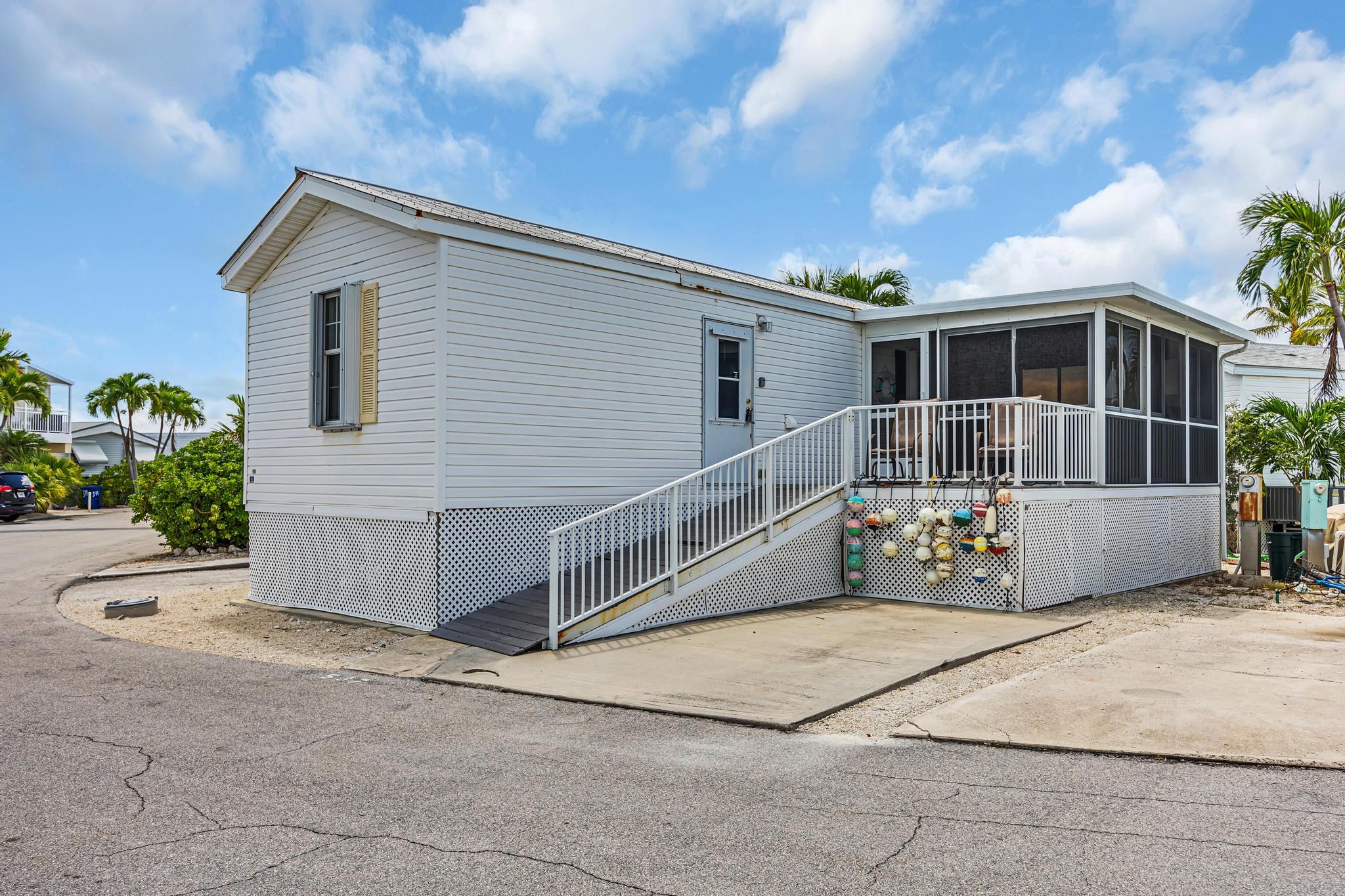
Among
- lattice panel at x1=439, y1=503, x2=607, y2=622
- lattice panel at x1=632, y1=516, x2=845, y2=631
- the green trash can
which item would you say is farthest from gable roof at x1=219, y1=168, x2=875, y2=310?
the green trash can

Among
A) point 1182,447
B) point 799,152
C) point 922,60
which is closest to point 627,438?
point 922,60

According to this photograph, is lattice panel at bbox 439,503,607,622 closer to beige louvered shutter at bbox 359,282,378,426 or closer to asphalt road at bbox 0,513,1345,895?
beige louvered shutter at bbox 359,282,378,426

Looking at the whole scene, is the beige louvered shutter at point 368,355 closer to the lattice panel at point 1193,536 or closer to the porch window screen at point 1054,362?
the porch window screen at point 1054,362

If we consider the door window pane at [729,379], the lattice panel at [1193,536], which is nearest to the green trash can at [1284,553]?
the lattice panel at [1193,536]

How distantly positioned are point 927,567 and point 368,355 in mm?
6574

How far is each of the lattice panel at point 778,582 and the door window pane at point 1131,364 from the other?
4.26 metres

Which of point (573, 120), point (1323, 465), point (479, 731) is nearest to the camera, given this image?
point (479, 731)

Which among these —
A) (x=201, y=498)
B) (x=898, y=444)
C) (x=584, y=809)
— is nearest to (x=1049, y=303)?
(x=898, y=444)

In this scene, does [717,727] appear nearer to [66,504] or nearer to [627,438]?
[627,438]

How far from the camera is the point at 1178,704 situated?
593cm

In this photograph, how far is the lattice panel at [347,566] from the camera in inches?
357

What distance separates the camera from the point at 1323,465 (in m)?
14.5

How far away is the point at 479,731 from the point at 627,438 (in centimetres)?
534

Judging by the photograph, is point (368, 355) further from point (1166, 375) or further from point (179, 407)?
point (179, 407)
